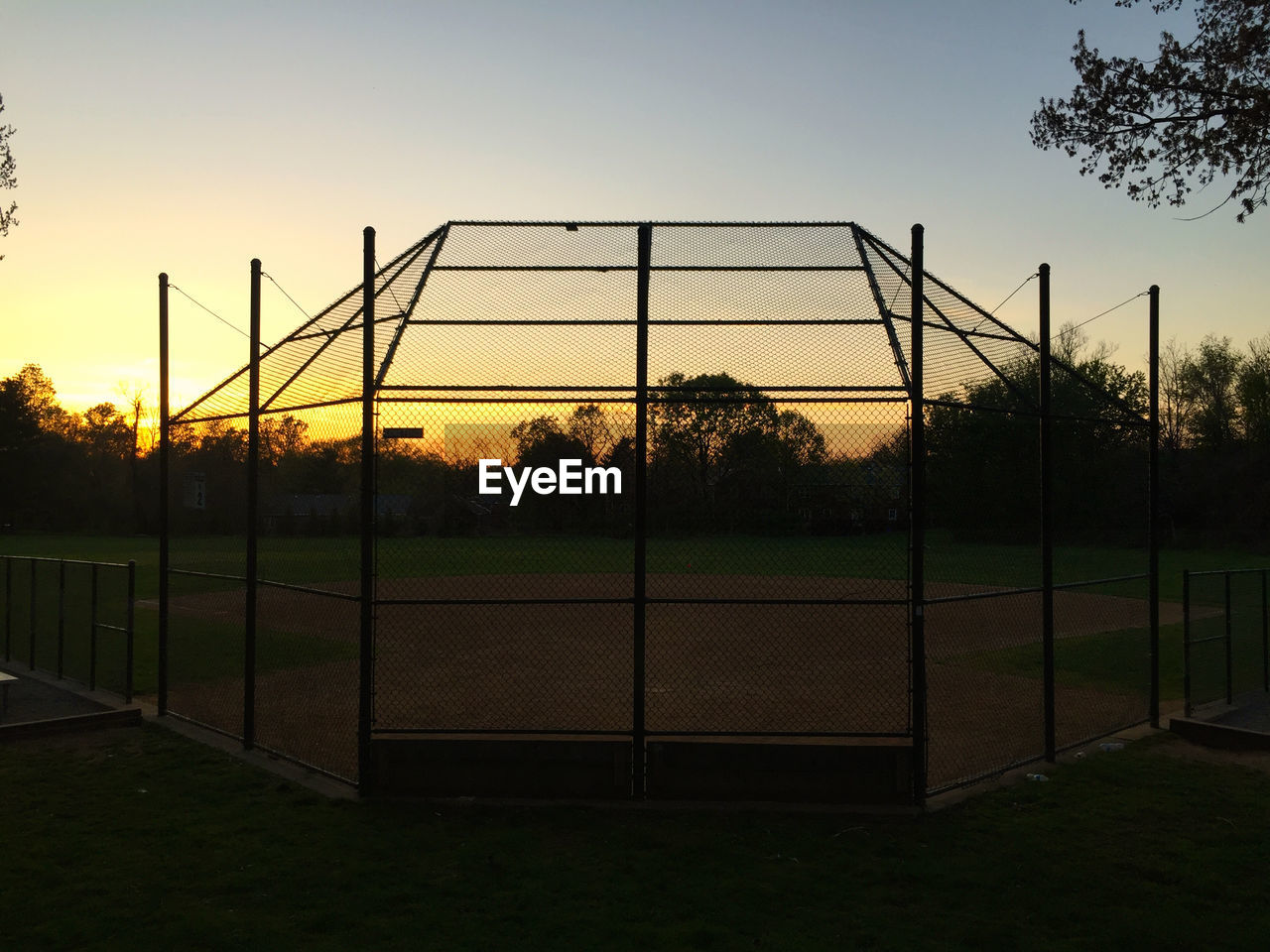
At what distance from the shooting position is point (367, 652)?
611cm

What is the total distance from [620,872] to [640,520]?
7.27ft

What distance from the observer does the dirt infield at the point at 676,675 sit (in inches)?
343

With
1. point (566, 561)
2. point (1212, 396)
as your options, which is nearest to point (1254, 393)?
point (1212, 396)

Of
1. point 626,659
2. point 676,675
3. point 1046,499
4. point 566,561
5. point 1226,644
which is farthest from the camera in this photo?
point 566,561

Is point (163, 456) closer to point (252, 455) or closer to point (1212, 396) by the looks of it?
point (252, 455)

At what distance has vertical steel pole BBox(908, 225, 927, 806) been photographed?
5.89m

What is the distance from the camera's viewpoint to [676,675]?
12156 mm

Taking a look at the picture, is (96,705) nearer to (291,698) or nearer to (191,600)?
(291,698)

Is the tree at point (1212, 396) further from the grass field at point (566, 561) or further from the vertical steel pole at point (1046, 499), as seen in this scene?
the vertical steel pole at point (1046, 499)

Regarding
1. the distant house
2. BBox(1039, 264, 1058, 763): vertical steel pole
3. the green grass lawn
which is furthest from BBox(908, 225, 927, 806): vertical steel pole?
the distant house

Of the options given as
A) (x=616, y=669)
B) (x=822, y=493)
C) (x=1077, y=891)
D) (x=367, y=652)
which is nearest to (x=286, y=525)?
(x=367, y=652)

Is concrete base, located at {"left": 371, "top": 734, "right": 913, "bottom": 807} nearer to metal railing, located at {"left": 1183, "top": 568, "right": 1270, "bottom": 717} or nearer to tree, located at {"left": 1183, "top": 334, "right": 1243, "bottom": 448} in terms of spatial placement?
metal railing, located at {"left": 1183, "top": 568, "right": 1270, "bottom": 717}

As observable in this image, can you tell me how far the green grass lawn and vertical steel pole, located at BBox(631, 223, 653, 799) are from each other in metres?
0.39

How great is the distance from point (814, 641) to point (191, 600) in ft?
46.7
